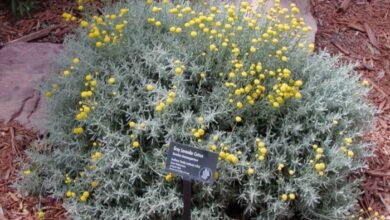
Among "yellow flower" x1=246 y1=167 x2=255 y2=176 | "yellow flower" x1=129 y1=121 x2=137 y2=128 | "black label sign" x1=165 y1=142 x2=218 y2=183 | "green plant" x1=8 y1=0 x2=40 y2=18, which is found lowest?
"green plant" x1=8 y1=0 x2=40 y2=18

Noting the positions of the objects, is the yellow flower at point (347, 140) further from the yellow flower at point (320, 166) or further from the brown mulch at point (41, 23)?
the brown mulch at point (41, 23)

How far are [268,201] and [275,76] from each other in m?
0.71

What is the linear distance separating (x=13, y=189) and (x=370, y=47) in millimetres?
3187

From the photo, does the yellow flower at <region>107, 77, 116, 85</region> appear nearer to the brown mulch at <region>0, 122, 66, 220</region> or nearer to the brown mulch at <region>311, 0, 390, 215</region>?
the brown mulch at <region>0, 122, 66, 220</region>

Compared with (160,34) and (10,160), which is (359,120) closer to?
(160,34)

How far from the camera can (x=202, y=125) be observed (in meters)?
2.62

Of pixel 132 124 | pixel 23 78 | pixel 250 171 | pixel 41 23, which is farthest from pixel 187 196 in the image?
pixel 41 23

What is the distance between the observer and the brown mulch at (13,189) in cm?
294

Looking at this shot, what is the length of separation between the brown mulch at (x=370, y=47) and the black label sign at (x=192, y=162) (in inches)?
58.3

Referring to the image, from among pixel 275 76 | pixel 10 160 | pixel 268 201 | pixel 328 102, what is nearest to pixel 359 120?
pixel 328 102

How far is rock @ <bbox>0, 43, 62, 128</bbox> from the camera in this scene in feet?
11.4

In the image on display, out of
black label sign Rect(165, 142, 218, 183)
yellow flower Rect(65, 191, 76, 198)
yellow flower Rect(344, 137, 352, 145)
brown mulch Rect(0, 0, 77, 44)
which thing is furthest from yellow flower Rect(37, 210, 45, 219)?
brown mulch Rect(0, 0, 77, 44)

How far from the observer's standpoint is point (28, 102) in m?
3.55

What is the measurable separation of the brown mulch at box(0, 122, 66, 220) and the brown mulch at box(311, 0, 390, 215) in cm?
195
